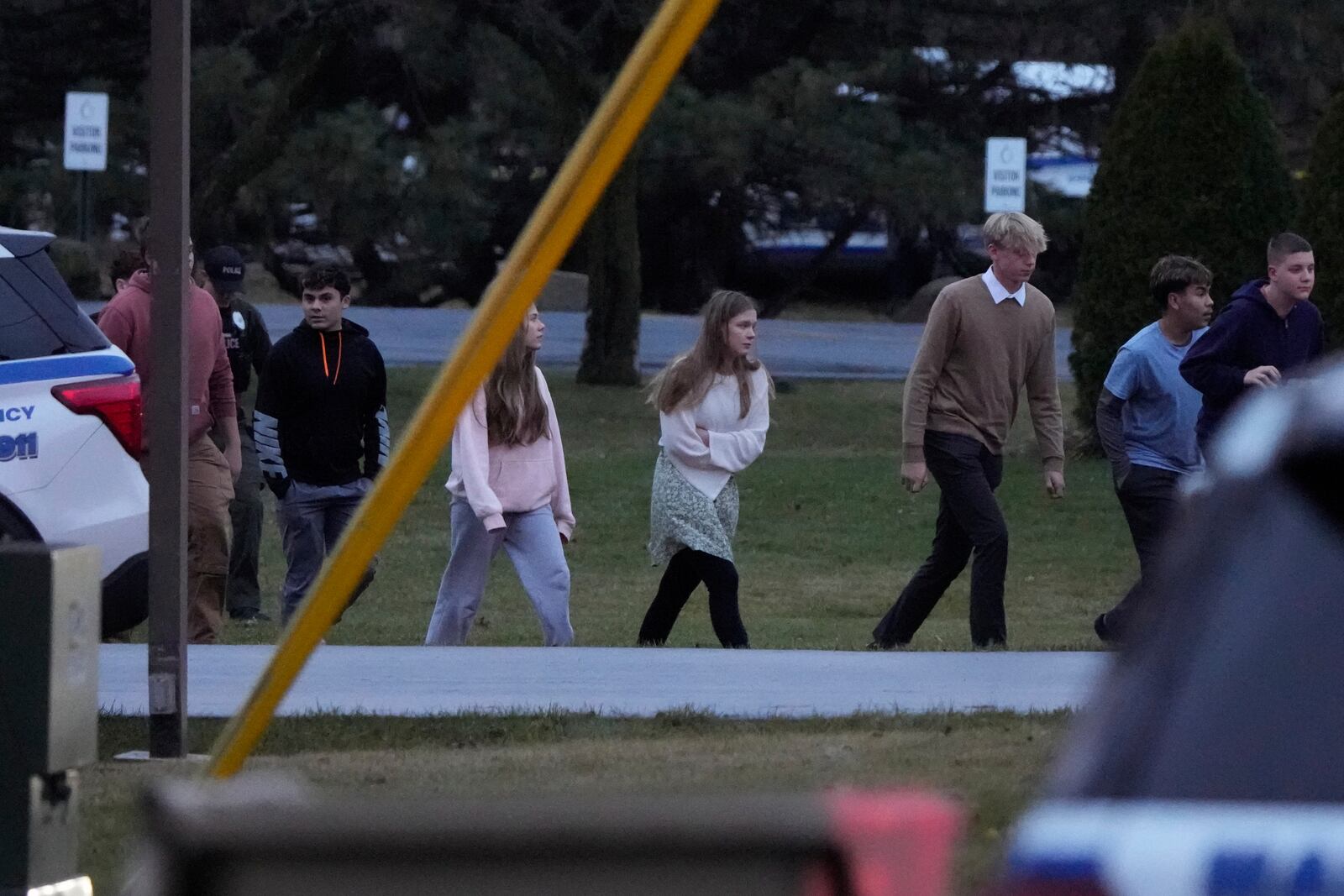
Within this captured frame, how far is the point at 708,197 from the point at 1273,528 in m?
29.3

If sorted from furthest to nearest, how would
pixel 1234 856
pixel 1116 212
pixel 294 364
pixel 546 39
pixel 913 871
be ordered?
pixel 546 39 → pixel 1116 212 → pixel 294 364 → pixel 913 871 → pixel 1234 856

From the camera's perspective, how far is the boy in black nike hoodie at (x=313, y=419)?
973 cm

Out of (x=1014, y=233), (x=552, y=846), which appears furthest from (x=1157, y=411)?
(x=552, y=846)

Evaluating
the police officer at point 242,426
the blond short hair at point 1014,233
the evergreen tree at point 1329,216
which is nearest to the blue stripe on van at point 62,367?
the police officer at point 242,426

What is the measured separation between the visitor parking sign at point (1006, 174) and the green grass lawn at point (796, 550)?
216 cm

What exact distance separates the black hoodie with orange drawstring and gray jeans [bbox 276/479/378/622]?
39 mm

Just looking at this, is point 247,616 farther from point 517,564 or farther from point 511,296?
point 511,296

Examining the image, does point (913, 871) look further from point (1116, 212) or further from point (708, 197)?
point (708, 197)

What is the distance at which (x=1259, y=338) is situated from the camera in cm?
863

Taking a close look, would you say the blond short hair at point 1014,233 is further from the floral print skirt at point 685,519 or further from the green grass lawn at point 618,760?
the green grass lawn at point 618,760

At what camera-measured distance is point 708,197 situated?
102 ft

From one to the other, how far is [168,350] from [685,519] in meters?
3.01

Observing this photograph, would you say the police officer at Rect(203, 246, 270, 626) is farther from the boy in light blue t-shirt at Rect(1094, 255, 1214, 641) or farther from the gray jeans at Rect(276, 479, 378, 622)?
the boy in light blue t-shirt at Rect(1094, 255, 1214, 641)

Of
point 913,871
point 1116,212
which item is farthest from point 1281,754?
point 1116,212
